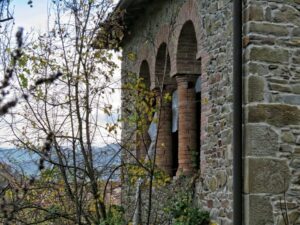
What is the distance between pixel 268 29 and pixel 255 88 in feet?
2.10

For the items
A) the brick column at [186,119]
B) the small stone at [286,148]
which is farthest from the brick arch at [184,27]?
the small stone at [286,148]

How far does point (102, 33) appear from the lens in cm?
768

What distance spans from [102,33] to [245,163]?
2925 millimetres

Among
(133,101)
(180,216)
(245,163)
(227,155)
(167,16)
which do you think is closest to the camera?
(245,163)

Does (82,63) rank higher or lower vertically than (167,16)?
lower

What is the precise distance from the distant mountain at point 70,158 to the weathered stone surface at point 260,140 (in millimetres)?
2266

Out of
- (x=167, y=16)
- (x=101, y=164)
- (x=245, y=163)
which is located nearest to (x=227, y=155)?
(x=245, y=163)

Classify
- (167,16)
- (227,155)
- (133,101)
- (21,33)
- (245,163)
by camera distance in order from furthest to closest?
1. (167,16)
2. (133,101)
3. (227,155)
4. (245,163)
5. (21,33)

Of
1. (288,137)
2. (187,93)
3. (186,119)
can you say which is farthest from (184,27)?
(288,137)

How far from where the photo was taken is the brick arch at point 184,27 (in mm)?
7630

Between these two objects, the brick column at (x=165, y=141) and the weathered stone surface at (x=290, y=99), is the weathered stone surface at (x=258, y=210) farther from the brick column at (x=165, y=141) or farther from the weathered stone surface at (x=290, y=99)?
the brick column at (x=165, y=141)

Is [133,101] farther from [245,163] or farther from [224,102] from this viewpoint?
[245,163]

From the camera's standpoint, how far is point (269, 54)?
5.95m

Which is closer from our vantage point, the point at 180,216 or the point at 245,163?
the point at 245,163
